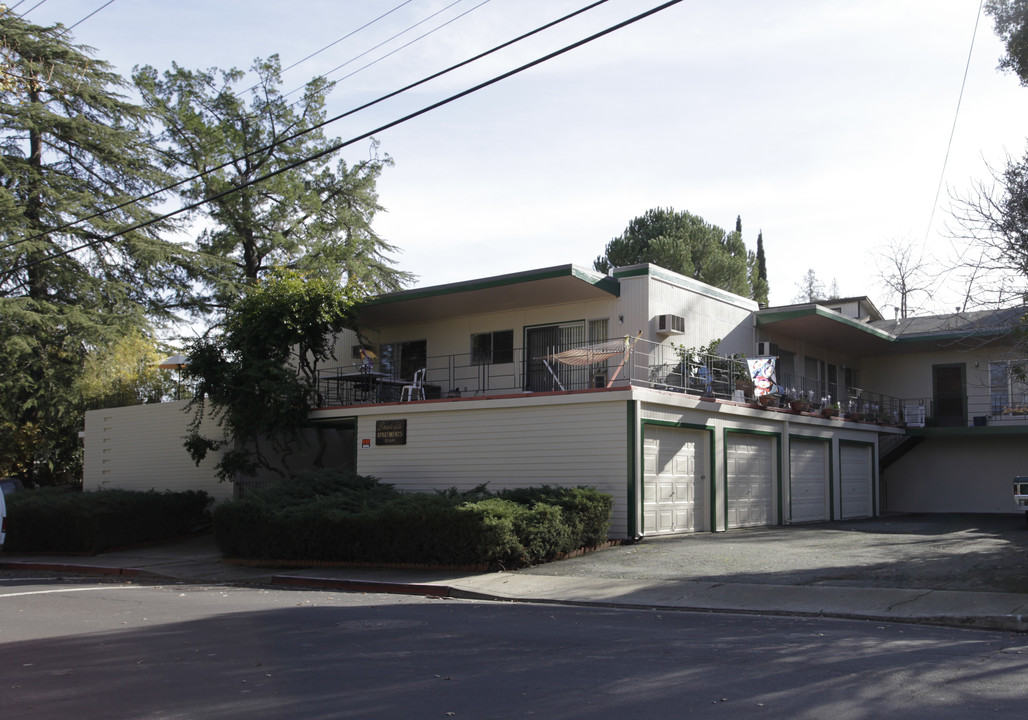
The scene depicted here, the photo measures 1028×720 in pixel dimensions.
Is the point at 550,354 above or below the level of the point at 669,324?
below

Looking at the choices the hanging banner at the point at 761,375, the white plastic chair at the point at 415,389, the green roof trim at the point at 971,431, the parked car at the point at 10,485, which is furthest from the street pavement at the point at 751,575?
the green roof trim at the point at 971,431

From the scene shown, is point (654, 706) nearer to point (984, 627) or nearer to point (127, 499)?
point (984, 627)

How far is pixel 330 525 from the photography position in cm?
1772

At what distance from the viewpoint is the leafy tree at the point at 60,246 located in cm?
3219

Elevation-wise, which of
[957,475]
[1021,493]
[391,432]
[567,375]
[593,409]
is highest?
[567,375]

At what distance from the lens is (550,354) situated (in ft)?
77.4

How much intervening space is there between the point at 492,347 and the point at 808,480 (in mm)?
9842

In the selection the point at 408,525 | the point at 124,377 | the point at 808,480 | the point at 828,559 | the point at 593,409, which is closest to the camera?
the point at 828,559

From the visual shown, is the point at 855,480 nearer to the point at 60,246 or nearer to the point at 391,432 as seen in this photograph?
the point at 391,432

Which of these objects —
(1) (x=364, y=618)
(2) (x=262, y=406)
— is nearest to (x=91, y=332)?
(2) (x=262, y=406)

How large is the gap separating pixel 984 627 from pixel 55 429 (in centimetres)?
3249

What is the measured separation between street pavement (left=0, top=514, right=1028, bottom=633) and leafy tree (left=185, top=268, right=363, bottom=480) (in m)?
3.51

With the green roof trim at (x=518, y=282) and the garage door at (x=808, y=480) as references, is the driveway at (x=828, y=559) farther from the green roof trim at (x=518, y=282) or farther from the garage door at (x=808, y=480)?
the green roof trim at (x=518, y=282)

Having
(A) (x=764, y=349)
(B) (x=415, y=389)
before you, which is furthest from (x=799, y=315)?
(B) (x=415, y=389)
